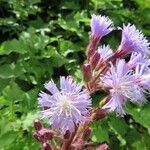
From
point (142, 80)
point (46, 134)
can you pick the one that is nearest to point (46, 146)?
point (46, 134)

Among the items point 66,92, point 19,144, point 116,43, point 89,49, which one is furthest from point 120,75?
point 116,43

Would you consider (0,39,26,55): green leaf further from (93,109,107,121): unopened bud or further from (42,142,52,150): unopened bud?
(93,109,107,121): unopened bud

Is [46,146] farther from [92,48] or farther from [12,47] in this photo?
[12,47]

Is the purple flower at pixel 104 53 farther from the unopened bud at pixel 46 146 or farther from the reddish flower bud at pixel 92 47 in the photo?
the unopened bud at pixel 46 146

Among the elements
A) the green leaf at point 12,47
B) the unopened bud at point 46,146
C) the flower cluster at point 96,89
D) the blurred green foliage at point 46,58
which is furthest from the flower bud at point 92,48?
the green leaf at point 12,47

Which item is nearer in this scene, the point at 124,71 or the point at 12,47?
the point at 124,71

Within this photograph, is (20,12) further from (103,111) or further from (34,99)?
(103,111)
